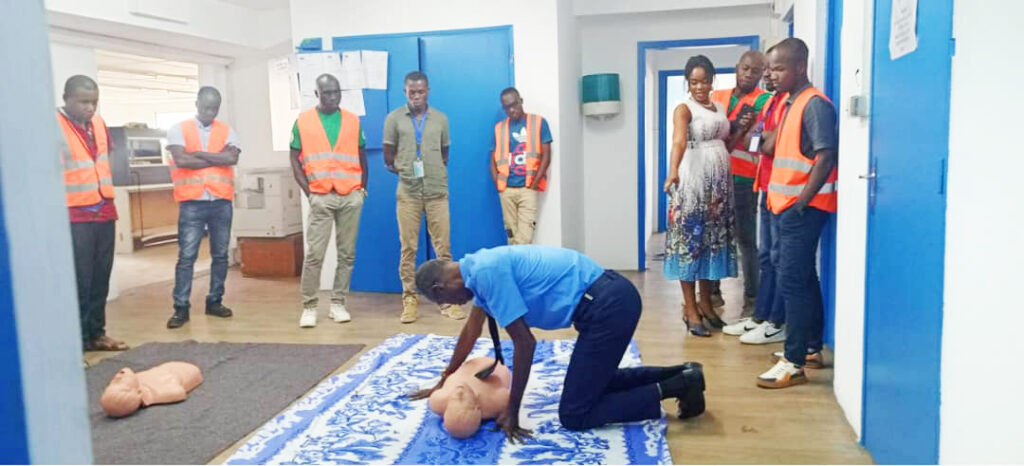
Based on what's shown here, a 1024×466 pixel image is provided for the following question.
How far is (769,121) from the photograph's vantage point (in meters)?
3.46

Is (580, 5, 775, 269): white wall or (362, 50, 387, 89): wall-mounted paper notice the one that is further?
(580, 5, 775, 269): white wall

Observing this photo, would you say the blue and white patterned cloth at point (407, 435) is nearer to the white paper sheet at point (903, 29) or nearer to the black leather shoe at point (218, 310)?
the white paper sheet at point (903, 29)

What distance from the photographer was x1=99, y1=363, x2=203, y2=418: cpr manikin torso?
3016mm

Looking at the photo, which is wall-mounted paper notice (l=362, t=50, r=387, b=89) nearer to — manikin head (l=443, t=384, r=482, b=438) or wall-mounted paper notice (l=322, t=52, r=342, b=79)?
wall-mounted paper notice (l=322, t=52, r=342, b=79)

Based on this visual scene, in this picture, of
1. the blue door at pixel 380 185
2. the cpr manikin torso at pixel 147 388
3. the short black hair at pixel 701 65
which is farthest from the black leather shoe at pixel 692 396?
the blue door at pixel 380 185

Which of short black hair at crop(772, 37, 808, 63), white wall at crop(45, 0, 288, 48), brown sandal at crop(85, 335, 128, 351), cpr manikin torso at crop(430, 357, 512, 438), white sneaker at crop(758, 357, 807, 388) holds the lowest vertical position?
brown sandal at crop(85, 335, 128, 351)

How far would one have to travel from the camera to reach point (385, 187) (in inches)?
215

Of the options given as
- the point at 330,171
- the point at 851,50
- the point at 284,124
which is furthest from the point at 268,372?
the point at 284,124

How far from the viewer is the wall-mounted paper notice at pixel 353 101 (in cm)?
538

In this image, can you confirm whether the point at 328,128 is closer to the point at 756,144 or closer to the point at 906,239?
the point at 756,144

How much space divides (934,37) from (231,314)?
446 centimetres

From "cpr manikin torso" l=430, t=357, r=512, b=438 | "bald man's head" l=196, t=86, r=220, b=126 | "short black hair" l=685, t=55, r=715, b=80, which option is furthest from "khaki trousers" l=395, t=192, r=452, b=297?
"cpr manikin torso" l=430, t=357, r=512, b=438

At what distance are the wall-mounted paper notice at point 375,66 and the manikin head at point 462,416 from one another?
327 cm

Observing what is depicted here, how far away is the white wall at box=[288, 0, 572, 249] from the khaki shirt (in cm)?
85
